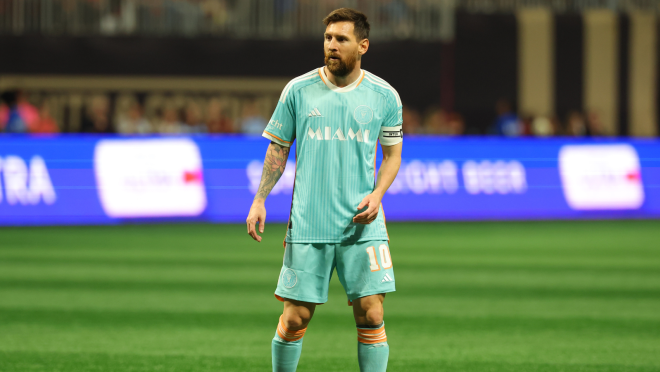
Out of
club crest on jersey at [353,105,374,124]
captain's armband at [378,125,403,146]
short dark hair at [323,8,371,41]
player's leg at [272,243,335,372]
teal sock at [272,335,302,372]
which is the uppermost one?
short dark hair at [323,8,371,41]

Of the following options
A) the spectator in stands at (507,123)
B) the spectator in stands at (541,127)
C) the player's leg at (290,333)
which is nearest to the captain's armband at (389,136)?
the player's leg at (290,333)

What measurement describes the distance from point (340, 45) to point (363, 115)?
373mm

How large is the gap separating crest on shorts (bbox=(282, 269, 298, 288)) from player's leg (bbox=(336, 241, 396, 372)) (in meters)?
0.24

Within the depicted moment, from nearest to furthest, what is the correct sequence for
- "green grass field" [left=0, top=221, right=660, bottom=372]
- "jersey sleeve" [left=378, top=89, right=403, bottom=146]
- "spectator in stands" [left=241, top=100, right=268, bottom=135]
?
"jersey sleeve" [left=378, top=89, right=403, bottom=146], "green grass field" [left=0, top=221, right=660, bottom=372], "spectator in stands" [left=241, top=100, right=268, bottom=135]

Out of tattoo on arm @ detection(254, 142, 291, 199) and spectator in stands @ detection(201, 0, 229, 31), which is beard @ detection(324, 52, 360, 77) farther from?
spectator in stands @ detection(201, 0, 229, 31)

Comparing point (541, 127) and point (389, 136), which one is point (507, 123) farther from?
point (389, 136)

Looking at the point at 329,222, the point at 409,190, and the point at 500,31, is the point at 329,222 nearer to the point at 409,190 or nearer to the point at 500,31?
the point at 409,190

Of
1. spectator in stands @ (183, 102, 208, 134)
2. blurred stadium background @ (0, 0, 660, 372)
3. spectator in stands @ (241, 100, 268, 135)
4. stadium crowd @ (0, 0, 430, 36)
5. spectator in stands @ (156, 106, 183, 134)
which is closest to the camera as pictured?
blurred stadium background @ (0, 0, 660, 372)

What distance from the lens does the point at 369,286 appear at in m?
4.24

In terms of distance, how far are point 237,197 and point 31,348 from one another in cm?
909

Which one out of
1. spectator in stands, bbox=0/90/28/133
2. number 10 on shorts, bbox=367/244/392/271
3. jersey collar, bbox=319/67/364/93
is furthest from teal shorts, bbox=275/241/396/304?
spectator in stands, bbox=0/90/28/133

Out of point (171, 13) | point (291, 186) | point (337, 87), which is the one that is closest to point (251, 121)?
point (291, 186)

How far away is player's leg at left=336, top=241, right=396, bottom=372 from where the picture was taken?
4254 millimetres

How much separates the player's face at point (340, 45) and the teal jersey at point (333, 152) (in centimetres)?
14
